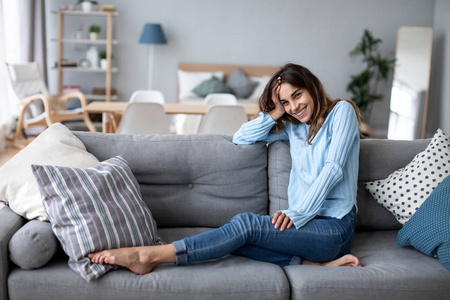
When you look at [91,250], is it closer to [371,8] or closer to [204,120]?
[204,120]

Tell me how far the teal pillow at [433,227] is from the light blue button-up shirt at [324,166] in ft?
0.84

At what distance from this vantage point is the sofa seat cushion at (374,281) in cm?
182

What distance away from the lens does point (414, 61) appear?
267 inches

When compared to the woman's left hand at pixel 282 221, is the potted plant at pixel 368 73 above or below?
above

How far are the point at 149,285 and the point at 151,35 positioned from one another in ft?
16.8

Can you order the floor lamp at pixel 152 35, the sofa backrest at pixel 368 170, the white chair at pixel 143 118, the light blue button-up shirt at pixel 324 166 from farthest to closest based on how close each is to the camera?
1. the floor lamp at pixel 152 35
2. the white chair at pixel 143 118
3. the sofa backrest at pixel 368 170
4. the light blue button-up shirt at pixel 324 166

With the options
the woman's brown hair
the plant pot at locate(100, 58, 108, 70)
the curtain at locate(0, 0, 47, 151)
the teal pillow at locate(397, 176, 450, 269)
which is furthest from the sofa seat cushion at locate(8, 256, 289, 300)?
the plant pot at locate(100, 58, 108, 70)

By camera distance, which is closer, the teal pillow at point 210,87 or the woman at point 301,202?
the woman at point 301,202

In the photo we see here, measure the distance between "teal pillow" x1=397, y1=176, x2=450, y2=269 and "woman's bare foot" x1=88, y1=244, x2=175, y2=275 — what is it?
977 mm

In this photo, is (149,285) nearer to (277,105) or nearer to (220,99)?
(277,105)

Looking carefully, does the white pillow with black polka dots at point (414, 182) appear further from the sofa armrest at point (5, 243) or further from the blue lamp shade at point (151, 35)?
the blue lamp shade at point (151, 35)

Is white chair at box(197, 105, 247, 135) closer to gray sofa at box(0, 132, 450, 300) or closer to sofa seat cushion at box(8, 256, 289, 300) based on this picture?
gray sofa at box(0, 132, 450, 300)

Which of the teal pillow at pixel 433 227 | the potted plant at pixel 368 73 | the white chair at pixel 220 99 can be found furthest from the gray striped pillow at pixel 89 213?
the potted plant at pixel 368 73

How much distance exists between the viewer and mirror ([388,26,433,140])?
675cm
